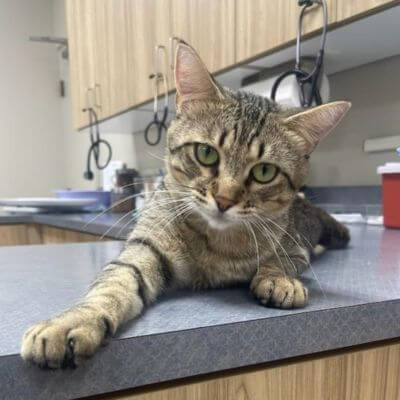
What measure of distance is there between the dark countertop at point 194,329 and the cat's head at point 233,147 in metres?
0.13

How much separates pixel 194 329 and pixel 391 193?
914 millimetres

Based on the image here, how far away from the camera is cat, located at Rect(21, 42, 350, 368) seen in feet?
1.93

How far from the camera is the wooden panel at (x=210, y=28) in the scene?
1232 mm

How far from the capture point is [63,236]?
5.83 feet

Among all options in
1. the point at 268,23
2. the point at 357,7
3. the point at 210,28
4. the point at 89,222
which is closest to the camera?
the point at 357,7

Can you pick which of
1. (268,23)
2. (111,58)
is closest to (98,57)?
(111,58)

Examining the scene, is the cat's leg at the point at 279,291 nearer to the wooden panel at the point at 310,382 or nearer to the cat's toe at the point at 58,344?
Answer: the wooden panel at the point at 310,382

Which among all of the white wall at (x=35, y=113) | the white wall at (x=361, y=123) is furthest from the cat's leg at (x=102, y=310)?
the white wall at (x=35, y=113)

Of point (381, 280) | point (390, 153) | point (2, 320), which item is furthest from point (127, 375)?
point (390, 153)

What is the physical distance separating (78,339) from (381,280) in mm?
443

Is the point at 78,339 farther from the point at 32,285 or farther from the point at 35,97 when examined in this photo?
the point at 35,97

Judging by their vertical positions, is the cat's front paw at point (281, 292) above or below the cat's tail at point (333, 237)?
above

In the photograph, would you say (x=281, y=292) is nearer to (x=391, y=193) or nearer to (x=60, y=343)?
(x=60, y=343)

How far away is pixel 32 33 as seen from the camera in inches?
140
